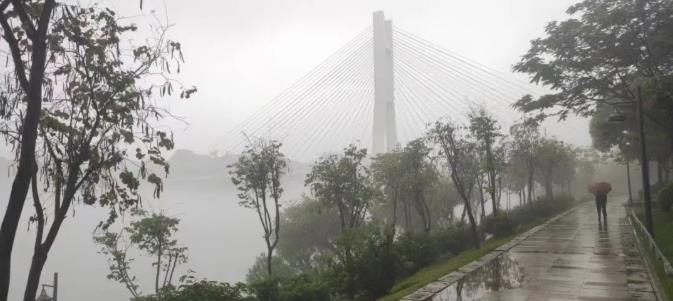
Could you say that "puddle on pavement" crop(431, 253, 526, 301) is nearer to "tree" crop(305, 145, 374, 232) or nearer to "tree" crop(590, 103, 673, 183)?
"tree" crop(590, 103, 673, 183)

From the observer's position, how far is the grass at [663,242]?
7.45 metres

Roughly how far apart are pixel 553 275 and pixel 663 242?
5593 mm

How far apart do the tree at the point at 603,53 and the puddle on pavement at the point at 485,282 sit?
9.06 meters

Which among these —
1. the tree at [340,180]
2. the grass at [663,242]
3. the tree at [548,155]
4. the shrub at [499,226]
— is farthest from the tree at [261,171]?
the tree at [548,155]

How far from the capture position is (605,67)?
19453 millimetres

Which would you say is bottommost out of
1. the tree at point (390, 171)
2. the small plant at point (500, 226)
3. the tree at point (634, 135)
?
the small plant at point (500, 226)

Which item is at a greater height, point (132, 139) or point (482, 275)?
point (132, 139)

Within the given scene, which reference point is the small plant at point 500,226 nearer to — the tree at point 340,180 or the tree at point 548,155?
the tree at point 340,180

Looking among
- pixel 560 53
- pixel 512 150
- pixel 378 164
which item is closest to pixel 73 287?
pixel 378 164

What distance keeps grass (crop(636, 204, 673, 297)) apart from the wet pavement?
0.71 ft

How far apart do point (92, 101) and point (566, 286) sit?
26.6 ft

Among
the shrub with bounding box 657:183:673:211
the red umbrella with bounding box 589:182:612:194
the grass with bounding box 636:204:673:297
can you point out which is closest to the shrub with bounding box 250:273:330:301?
the grass with bounding box 636:204:673:297

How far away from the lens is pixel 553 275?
342 inches

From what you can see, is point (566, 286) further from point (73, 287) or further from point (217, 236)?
point (217, 236)
